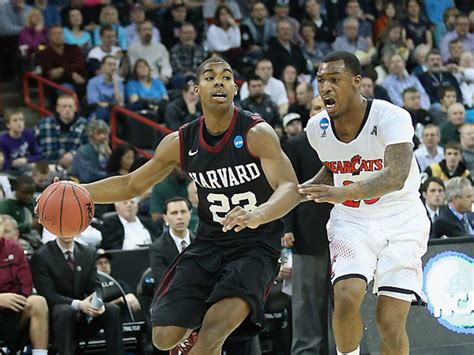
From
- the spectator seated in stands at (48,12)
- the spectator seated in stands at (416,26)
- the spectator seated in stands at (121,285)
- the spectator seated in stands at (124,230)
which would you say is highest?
the spectator seated in stands at (48,12)

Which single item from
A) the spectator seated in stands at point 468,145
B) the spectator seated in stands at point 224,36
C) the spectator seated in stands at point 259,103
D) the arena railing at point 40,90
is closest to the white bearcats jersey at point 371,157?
the spectator seated in stands at point 468,145

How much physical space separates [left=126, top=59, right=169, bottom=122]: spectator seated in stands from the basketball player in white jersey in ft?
23.9

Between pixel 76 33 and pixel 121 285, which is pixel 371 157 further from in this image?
pixel 76 33

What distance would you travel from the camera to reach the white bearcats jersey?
6785 mm

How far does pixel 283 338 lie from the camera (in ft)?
31.9

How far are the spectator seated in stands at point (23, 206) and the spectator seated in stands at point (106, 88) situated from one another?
3300 millimetres

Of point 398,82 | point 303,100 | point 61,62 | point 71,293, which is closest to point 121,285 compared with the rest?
point 71,293

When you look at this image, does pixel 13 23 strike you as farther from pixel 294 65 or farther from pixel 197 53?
pixel 294 65

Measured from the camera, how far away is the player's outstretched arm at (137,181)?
23.7ft

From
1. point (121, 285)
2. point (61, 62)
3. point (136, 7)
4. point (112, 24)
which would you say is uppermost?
Answer: point (136, 7)

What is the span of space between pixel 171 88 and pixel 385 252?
864 centimetres

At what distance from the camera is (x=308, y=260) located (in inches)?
341

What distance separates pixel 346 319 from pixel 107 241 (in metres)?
4.33

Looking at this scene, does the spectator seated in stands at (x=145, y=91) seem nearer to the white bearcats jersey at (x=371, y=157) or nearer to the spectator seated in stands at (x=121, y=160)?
the spectator seated in stands at (x=121, y=160)
